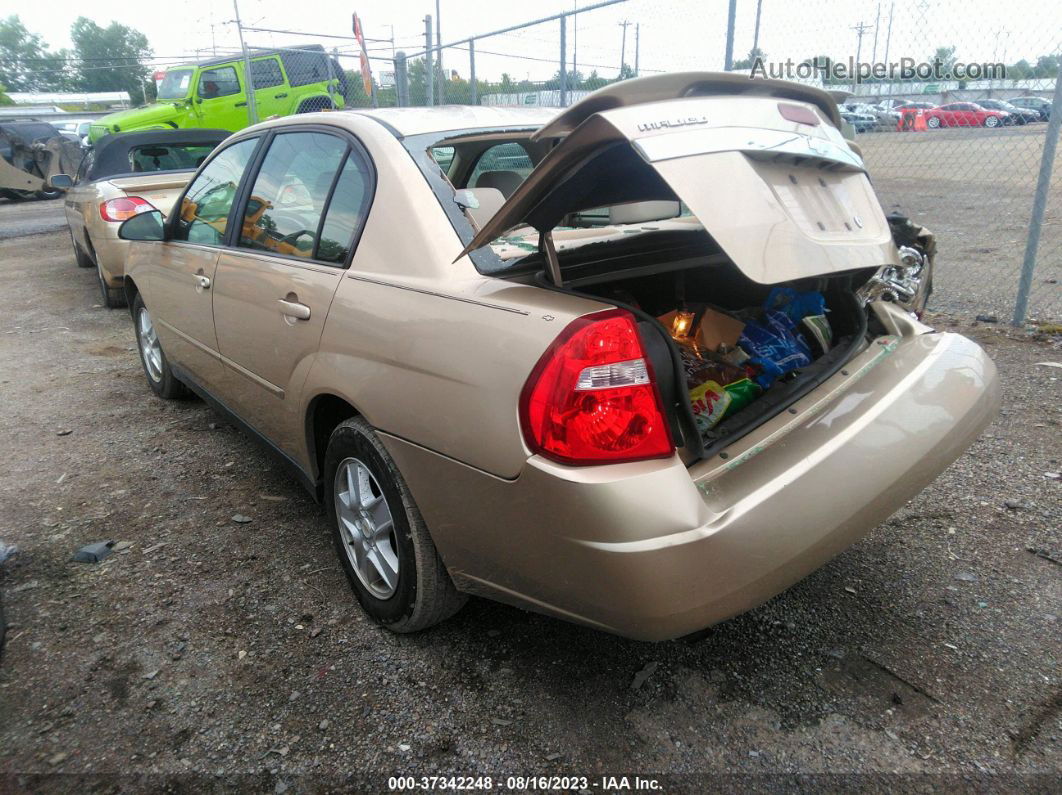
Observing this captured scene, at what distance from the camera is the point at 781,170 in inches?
76.9

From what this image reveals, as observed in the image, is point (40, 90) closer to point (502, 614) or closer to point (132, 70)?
point (132, 70)

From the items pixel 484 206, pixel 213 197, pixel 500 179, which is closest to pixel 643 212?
pixel 500 179

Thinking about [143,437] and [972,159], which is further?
[972,159]

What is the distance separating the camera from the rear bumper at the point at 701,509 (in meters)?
1.76

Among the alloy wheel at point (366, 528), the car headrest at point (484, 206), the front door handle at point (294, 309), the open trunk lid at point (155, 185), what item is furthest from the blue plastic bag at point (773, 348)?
the open trunk lid at point (155, 185)

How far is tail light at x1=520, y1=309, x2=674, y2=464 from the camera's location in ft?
5.94

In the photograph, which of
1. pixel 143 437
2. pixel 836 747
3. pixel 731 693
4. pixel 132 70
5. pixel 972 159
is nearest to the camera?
pixel 836 747

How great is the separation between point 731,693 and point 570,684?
0.46 m

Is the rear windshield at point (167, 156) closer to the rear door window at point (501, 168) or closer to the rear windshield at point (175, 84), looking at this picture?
the rear door window at point (501, 168)

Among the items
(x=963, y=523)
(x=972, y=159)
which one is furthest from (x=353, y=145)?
(x=972, y=159)

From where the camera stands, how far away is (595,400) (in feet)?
5.98

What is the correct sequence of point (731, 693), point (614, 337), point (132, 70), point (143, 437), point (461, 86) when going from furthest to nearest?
point (132, 70), point (461, 86), point (143, 437), point (731, 693), point (614, 337)

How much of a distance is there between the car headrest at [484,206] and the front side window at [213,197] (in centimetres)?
141

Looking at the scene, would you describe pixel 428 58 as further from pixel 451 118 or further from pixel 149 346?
pixel 451 118
